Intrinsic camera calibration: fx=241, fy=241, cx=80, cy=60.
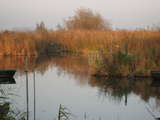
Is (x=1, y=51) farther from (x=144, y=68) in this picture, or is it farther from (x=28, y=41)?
(x=144, y=68)

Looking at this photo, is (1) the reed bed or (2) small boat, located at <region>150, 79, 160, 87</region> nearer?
(2) small boat, located at <region>150, 79, 160, 87</region>

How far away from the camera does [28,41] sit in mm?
21672

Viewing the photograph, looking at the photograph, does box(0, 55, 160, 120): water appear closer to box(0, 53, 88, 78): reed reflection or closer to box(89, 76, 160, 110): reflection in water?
box(89, 76, 160, 110): reflection in water

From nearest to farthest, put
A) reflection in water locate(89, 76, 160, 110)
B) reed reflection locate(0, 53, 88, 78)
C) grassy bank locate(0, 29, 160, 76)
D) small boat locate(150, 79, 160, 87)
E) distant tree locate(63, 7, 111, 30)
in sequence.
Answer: reflection in water locate(89, 76, 160, 110) → small boat locate(150, 79, 160, 87) → grassy bank locate(0, 29, 160, 76) → reed reflection locate(0, 53, 88, 78) → distant tree locate(63, 7, 111, 30)

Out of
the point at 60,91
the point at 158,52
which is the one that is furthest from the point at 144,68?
the point at 60,91

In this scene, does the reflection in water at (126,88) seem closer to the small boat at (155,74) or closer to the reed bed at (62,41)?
the small boat at (155,74)

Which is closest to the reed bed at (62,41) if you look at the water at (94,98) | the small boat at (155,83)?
the small boat at (155,83)

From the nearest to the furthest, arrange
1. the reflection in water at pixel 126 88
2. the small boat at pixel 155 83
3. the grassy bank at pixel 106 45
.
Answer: the reflection in water at pixel 126 88 < the small boat at pixel 155 83 < the grassy bank at pixel 106 45

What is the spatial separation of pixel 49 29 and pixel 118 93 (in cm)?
2527

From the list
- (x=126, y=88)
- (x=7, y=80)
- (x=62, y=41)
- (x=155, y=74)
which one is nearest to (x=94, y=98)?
(x=126, y=88)

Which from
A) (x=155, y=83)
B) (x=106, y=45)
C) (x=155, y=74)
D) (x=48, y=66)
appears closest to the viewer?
(x=155, y=83)

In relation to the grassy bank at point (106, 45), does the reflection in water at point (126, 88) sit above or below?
below

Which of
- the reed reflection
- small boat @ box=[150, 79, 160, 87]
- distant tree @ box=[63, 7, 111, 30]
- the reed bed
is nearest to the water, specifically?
small boat @ box=[150, 79, 160, 87]

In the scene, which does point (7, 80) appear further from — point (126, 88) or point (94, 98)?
point (126, 88)
